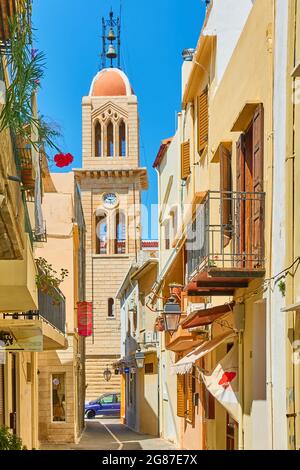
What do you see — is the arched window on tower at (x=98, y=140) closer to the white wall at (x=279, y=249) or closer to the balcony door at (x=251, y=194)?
the balcony door at (x=251, y=194)

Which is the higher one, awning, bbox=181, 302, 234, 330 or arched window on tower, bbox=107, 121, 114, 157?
arched window on tower, bbox=107, 121, 114, 157

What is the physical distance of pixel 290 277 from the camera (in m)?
9.96

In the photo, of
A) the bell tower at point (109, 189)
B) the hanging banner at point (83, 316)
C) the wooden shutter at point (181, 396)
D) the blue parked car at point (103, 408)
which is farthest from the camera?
the bell tower at point (109, 189)

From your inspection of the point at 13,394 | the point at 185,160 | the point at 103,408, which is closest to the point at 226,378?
the point at 13,394

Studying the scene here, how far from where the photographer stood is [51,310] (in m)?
21.6

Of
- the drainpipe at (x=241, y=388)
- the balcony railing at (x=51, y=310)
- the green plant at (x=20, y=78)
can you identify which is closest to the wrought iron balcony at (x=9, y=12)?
the green plant at (x=20, y=78)

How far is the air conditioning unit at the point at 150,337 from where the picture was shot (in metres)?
33.6

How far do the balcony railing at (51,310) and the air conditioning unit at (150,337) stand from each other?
8.58 m

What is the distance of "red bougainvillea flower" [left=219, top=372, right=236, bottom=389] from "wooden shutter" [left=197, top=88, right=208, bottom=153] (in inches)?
235

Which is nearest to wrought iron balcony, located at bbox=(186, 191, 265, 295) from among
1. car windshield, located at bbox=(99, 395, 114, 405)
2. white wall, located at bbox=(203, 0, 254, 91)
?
white wall, located at bbox=(203, 0, 254, 91)

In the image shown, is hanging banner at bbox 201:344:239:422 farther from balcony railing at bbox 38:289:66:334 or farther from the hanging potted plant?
the hanging potted plant

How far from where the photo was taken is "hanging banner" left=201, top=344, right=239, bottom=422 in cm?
1342

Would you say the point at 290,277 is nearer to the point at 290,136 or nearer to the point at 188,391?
the point at 290,136
